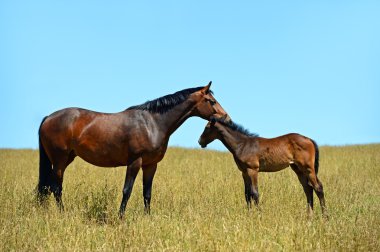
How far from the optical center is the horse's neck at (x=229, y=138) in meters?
9.76

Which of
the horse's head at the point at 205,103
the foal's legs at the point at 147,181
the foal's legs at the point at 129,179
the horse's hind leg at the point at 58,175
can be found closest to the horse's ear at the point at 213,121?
the horse's head at the point at 205,103

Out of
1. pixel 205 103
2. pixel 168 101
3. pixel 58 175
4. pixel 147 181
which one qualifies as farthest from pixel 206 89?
pixel 58 175

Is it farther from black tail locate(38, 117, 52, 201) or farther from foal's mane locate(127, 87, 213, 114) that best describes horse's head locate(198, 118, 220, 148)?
black tail locate(38, 117, 52, 201)

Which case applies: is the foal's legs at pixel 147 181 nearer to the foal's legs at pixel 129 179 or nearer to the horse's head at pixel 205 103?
the foal's legs at pixel 129 179

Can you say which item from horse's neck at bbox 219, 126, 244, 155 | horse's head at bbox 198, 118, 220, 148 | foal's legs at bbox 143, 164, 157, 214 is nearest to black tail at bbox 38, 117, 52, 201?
foal's legs at bbox 143, 164, 157, 214

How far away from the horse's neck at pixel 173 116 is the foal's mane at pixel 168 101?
0.26ft

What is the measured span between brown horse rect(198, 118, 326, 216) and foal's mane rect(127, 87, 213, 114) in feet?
3.22

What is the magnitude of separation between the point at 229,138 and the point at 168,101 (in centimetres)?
192

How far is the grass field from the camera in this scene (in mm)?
5914

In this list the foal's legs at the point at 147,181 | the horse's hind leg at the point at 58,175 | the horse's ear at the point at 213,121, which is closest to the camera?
the foal's legs at the point at 147,181

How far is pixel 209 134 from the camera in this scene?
1004 centimetres

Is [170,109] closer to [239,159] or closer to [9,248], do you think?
[239,159]

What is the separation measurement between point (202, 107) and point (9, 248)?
444cm

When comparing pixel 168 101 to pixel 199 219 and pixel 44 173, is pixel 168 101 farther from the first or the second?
pixel 44 173
